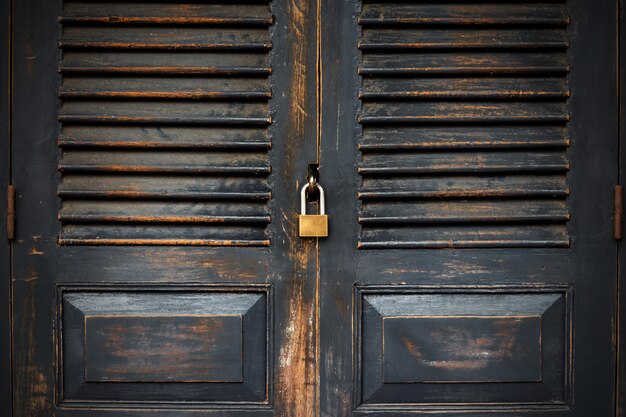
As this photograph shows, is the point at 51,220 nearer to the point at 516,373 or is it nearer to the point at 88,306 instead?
the point at 88,306

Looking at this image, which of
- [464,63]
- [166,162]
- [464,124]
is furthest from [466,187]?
[166,162]

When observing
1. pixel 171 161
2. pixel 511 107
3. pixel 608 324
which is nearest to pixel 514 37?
pixel 511 107

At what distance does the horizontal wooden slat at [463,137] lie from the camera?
1.77 metres

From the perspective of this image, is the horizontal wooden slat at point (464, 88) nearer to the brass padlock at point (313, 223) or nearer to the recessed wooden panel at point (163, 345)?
the brass padlock at point (313, 223)

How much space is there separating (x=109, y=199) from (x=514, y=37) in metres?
1.16

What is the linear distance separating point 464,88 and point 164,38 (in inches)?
31.8

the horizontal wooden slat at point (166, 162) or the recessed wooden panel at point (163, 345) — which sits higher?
the horizontal wooden slat at point (166, 162)

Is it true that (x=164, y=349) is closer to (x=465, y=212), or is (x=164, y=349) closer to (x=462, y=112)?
(x=465, y=212)

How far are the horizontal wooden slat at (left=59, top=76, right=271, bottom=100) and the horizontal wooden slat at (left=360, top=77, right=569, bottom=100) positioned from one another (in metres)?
0.30

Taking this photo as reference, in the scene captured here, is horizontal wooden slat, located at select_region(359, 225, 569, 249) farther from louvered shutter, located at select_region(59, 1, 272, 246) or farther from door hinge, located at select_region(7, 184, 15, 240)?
door hinge, located at select_region(7, 184, 15, 240)

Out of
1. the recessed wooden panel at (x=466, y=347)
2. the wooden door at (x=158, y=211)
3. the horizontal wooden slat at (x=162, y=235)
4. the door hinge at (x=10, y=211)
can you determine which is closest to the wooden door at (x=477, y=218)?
the recessed wooden panel at (x=466, y=347)

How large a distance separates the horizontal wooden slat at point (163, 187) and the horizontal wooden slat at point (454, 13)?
0.53 m

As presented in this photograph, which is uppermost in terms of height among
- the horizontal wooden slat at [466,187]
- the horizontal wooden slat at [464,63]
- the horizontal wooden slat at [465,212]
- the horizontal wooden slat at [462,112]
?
the horizontal wooden slat at [464,63]

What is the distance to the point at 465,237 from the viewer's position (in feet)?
5.84
